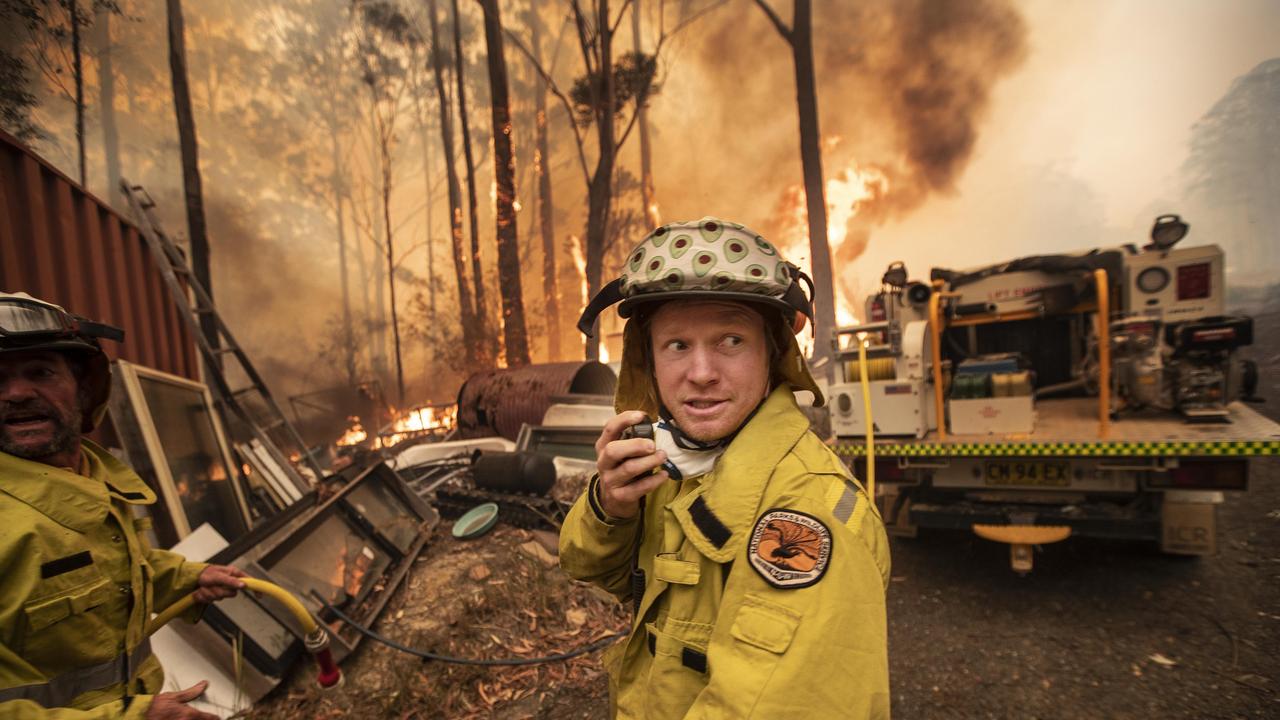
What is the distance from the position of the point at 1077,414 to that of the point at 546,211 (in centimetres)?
2050

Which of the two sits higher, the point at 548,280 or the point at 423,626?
the point at 548,280

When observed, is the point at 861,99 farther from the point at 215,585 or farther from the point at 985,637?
the point at 215,585

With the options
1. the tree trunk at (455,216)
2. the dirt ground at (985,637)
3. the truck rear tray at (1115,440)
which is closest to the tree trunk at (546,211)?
the tree trunk at (455,216)

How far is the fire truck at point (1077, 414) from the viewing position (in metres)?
3.60

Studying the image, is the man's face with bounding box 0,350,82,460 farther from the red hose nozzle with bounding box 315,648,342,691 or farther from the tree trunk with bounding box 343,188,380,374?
the tree trunk with bounding box 343,188,380,374

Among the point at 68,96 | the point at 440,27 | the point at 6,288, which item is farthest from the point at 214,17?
the point at 6,288

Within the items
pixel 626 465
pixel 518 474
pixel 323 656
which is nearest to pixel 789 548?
pixel 626 465

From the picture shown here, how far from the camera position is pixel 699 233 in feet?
4.30

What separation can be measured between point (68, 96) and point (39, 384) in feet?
34.2

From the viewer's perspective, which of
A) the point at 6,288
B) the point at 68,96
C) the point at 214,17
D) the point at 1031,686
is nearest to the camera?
the point at 1031,686

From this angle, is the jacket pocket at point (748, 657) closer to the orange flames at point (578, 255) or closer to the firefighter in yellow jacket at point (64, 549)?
the firefighter in yellow jacket at point (64, 549)

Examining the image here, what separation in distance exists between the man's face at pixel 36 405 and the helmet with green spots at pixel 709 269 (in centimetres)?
228

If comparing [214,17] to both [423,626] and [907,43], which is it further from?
[907,43]

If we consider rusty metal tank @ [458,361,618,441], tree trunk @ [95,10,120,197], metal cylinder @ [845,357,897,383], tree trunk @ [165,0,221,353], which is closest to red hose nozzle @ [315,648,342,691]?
metal cylinder @ [845,357,897,383]
